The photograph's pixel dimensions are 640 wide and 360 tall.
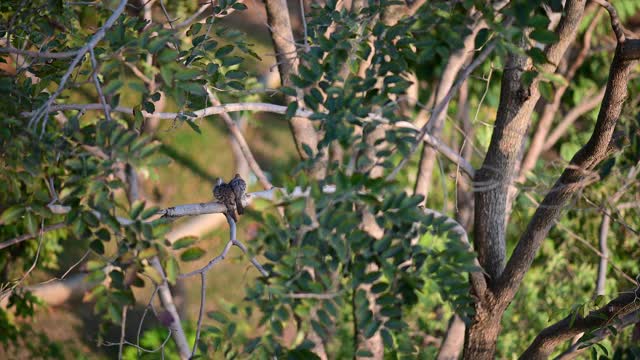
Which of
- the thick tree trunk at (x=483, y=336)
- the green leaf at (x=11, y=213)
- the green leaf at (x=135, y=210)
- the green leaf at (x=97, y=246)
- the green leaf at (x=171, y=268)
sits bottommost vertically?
the thick tree trunk at (x=483, y=336)

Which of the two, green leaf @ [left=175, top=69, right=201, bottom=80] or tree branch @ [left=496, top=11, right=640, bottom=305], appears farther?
tree branch @ [left=496, top=11, right=640, bottom=305]

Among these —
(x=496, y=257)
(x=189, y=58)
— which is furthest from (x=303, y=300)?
(x=496, y=257)

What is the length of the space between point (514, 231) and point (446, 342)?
7.91 ft

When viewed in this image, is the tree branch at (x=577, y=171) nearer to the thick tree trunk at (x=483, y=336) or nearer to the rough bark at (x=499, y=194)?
the rough bark at (x=499, y=194)

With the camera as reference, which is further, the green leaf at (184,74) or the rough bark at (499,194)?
the rough bark at (499,194)

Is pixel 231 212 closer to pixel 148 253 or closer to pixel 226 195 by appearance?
pixel 226 195

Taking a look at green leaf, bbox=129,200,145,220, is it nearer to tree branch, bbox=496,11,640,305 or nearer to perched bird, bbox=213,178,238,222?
perched bird, bbox=213,178,238,222

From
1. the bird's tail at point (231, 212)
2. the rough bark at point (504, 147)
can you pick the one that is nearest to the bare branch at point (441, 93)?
the rough bark at point (504, 147)

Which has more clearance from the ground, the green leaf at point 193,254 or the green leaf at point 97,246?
the green leaf at point 97,246

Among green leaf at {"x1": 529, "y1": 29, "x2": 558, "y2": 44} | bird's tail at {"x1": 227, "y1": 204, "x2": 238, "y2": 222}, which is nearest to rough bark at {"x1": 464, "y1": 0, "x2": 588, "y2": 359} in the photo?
bird's tail at {"x1": 227, "y1": 204, "x2": 238, "y2": 222}

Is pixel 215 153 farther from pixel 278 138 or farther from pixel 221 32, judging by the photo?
pixel 221 32

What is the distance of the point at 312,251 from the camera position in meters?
2.20

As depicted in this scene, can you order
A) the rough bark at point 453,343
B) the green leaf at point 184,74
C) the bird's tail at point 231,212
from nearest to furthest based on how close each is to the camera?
the green leaf at point 184,74
the bird's tail at point 231,212
the rough bark at point 453,343

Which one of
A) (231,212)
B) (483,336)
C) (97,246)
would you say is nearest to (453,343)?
(483,336)
